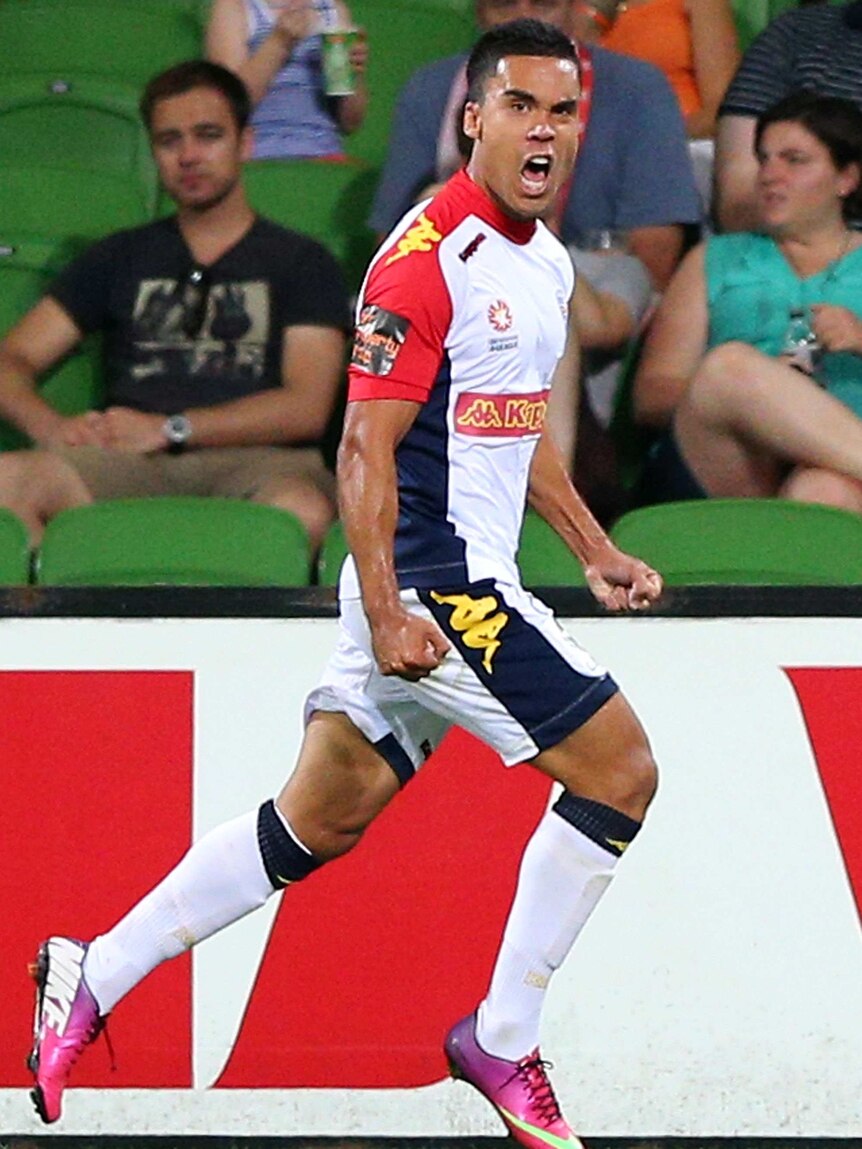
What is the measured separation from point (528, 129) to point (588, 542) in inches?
29.7

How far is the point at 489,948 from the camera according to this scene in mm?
4684

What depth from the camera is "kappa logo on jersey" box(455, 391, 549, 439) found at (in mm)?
3820

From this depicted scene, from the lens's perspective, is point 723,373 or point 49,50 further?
point 49,50

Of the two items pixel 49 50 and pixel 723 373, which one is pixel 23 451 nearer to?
pixel 723 373

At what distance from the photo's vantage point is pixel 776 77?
6.32 meters

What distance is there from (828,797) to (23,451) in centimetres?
209

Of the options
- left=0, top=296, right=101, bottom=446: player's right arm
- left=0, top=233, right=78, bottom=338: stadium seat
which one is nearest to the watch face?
left=0, top=296, right=101, bottom=446: player's right arm

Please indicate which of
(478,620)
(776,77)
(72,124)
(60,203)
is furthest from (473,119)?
(72,124)

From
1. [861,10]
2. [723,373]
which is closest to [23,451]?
[723,373]

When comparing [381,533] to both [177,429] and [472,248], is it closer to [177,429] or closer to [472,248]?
[472,248]

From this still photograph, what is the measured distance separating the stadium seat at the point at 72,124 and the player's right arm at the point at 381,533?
11.0 ft

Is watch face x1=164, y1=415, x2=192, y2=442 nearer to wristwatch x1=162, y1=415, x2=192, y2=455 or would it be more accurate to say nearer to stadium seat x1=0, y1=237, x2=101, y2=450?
wristwatch x1=162, y1=415, x2=192, y2=455

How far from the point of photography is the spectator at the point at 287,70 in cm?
658

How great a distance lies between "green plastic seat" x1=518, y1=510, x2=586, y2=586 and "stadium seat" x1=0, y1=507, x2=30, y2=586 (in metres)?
1.05
